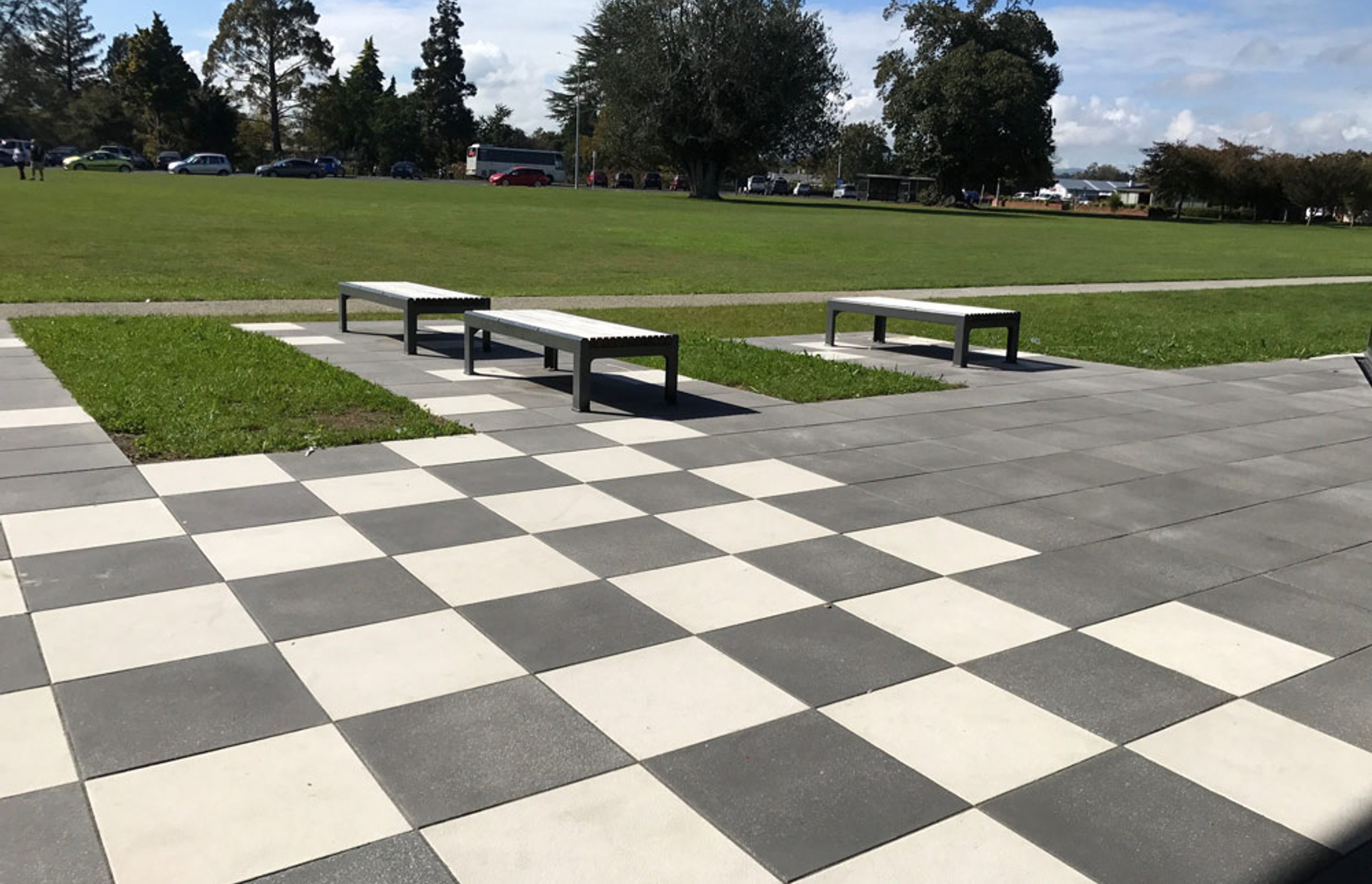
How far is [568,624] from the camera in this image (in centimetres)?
409

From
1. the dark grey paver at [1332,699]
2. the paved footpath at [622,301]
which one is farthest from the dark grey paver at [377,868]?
the paved footpath at [622,301]

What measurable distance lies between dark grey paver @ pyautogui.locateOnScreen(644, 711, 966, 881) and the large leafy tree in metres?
57.1

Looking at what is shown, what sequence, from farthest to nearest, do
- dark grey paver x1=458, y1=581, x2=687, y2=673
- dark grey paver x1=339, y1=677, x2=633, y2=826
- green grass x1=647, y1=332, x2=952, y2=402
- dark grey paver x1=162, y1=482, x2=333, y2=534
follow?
green grass x1=647, y1=332, x2=952, y2=402, dark grey paver x1=162, y1=482, x2=333, y2=534, dark grey paver x1=458, y1=581, x2=687, y2=673, dark grey paver x1=339, y1=677, x2=633, y2=826

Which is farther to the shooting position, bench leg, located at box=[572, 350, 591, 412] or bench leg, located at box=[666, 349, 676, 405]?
bench leg, located at box=[666, 349, 676, 405]

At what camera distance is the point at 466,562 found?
4.70 m

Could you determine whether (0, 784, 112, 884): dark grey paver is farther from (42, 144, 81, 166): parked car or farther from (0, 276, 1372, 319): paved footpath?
(42, 144, 81, 166): parked car

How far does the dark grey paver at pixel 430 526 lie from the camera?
16.2ft

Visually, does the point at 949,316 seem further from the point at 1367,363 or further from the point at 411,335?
the point at 411,335

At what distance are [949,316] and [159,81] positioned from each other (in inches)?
3580

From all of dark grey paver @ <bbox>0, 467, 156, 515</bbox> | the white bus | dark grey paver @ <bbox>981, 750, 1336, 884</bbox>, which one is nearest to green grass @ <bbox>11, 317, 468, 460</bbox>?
dark grey paver @ <bbox>0, 467, 156, 515</bbox>

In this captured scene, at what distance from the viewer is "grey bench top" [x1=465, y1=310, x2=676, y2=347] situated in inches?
300

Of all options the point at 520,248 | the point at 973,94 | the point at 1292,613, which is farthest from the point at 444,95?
the point at 1292,613

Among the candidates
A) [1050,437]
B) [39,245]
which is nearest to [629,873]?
[1050,437]

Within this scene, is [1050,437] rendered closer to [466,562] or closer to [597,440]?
[597,440]
